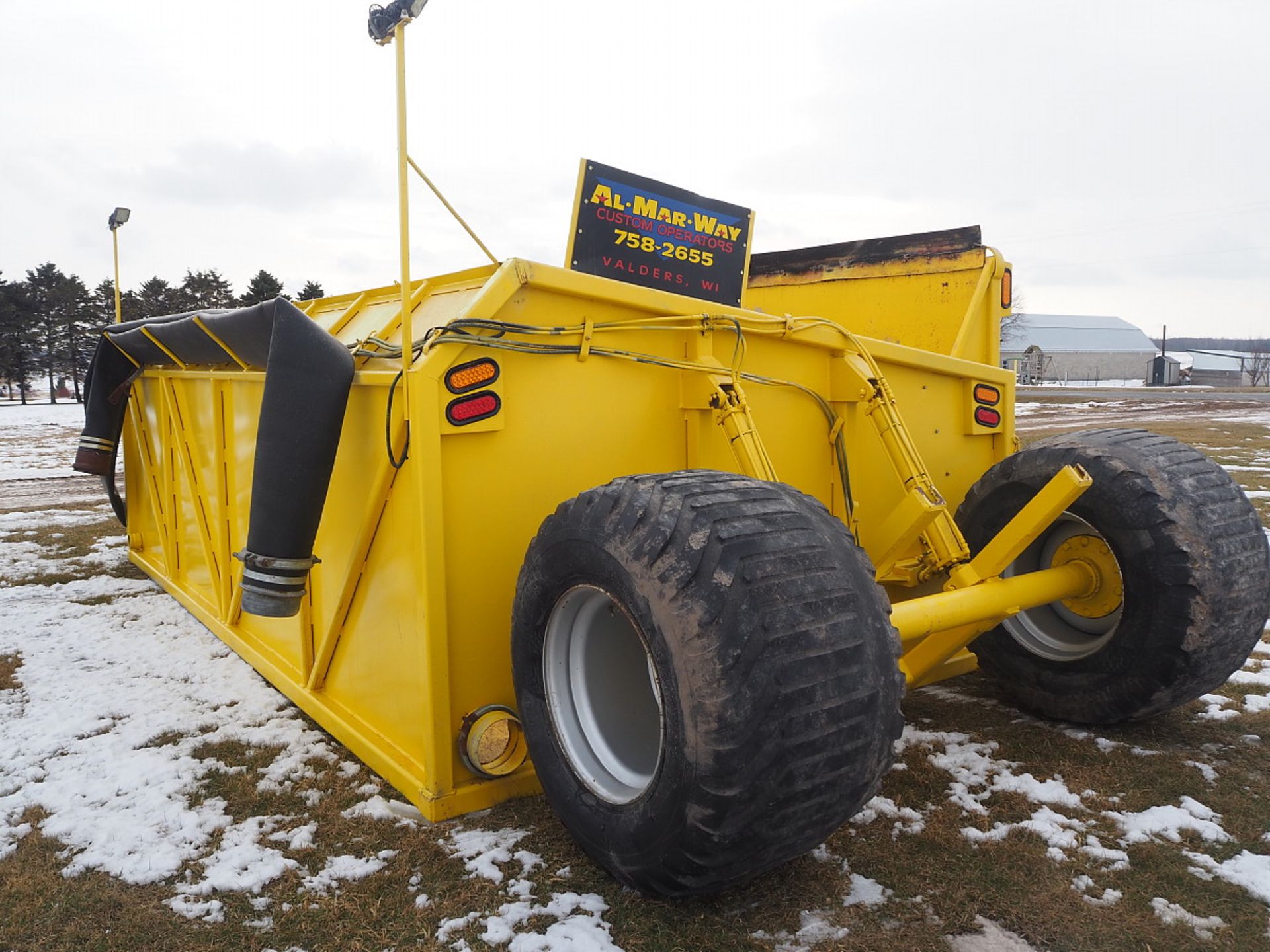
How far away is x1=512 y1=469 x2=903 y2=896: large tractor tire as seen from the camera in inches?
83.6

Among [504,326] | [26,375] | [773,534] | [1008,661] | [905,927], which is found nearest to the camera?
[773,534]

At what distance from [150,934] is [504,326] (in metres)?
2.09

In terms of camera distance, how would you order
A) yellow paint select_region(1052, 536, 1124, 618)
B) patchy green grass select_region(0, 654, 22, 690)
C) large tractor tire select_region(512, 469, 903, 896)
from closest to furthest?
large tractor tire select_region(512, 469, 903, 896) → yellow paint select_region(1052, 536, 1124, 618) → patchy green grass select_region(0, 654, 22, 690)

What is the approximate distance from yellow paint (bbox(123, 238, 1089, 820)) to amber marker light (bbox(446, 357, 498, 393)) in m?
0.03

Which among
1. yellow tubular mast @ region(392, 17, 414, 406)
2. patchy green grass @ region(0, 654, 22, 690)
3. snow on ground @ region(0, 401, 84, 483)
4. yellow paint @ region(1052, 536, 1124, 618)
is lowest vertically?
patchy green grass @ region(0, 654, 22, 690)

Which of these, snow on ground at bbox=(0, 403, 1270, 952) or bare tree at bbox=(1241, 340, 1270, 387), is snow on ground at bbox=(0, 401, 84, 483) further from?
bare tree at bbox=(1241, 340, 1270, 387)

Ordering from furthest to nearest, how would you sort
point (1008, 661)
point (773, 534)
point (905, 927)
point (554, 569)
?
1. point (1008, 661)
2. point (554, 569)
3. point (905, 927)
4. point (773, 534)

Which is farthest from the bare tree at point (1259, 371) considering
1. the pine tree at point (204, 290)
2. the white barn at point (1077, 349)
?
the pine tree at point (204, 290)

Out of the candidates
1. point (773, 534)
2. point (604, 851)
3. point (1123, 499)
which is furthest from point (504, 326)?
point (1123, 499)

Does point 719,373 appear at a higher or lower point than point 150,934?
higher

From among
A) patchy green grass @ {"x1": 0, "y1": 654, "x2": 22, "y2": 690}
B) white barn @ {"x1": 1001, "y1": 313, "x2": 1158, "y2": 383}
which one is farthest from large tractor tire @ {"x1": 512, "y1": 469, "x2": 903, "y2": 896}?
white barn @ {"x1": 1001, "y1": 313, "x2": 1158, "y2": 383}

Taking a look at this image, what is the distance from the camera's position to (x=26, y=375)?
5275 centimetres

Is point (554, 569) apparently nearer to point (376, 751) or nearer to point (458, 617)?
point (458, 617)

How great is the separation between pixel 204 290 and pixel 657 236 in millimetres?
48781
